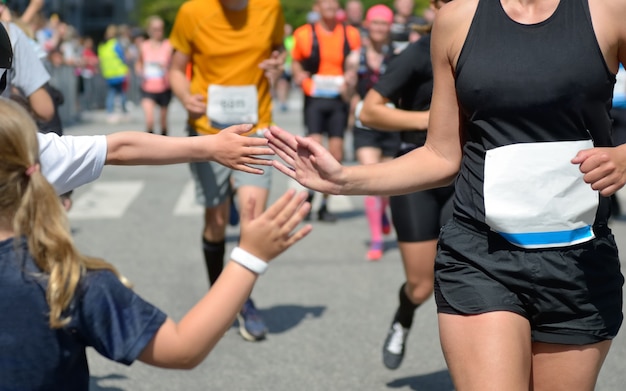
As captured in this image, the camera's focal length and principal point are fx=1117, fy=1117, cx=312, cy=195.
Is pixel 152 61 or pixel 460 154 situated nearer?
pixel 460 154

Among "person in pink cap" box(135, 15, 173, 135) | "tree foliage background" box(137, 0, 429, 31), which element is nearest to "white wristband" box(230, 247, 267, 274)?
"person in pink cap" box(135, 15, 173, 135)

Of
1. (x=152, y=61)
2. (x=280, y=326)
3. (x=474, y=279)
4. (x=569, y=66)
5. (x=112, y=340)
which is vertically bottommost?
(x=152, y=61)

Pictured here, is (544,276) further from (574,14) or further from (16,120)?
(16,120)

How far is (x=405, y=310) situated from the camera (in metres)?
5.38

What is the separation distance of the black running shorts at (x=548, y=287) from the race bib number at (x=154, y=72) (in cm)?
1433

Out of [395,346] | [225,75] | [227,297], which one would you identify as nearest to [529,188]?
[227,297]

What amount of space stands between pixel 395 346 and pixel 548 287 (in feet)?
8.14

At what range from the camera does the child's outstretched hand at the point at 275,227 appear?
2525 millimetres

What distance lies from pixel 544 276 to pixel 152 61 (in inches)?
598

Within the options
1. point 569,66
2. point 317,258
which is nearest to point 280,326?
point 317,258

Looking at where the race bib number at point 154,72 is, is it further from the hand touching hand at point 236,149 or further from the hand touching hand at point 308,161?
the hand touching hand at point 308,161

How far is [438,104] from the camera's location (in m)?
3.25

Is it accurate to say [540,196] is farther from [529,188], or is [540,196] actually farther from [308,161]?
[308,161]

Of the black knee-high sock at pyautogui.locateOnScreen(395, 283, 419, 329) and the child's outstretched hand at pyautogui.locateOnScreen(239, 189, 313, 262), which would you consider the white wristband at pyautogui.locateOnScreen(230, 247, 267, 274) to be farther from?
the black knee-high sock at pyautogui.locateOnScreen(395, 283, 419, 329)
